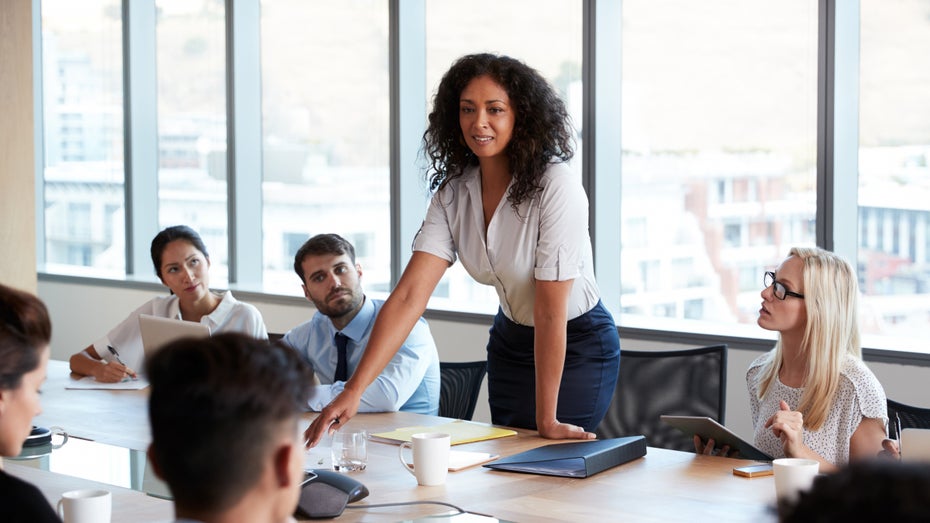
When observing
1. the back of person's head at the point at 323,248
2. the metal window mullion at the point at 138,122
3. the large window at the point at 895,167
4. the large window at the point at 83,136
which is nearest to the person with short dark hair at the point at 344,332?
the back of person's head at the point at 323,248

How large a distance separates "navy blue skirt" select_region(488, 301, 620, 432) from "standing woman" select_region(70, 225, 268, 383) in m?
1.16

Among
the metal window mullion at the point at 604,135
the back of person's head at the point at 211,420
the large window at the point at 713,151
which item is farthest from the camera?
the metal window mullion at the point at 604,135

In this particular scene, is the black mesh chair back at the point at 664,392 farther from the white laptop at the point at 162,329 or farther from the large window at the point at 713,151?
the large window at the point at 713,151

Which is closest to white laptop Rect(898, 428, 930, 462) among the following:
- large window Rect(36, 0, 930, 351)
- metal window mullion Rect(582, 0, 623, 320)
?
large window Rect(36, 0, 930, 351)

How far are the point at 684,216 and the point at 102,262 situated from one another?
13.8 feet

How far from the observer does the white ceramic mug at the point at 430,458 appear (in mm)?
2176

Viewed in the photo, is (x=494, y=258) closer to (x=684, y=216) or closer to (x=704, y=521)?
(x=704, y=521)

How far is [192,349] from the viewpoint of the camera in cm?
119

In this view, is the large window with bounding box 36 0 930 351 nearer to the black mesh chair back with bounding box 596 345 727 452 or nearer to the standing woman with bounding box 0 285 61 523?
the black mesh chair back with bounding box 596 345 727 452

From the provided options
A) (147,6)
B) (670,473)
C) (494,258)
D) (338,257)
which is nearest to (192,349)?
(670,473)

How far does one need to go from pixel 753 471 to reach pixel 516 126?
105cm

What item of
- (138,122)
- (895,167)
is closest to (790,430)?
(895,167)

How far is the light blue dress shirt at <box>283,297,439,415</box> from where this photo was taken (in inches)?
122

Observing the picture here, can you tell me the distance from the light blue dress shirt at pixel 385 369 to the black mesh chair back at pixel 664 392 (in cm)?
54
